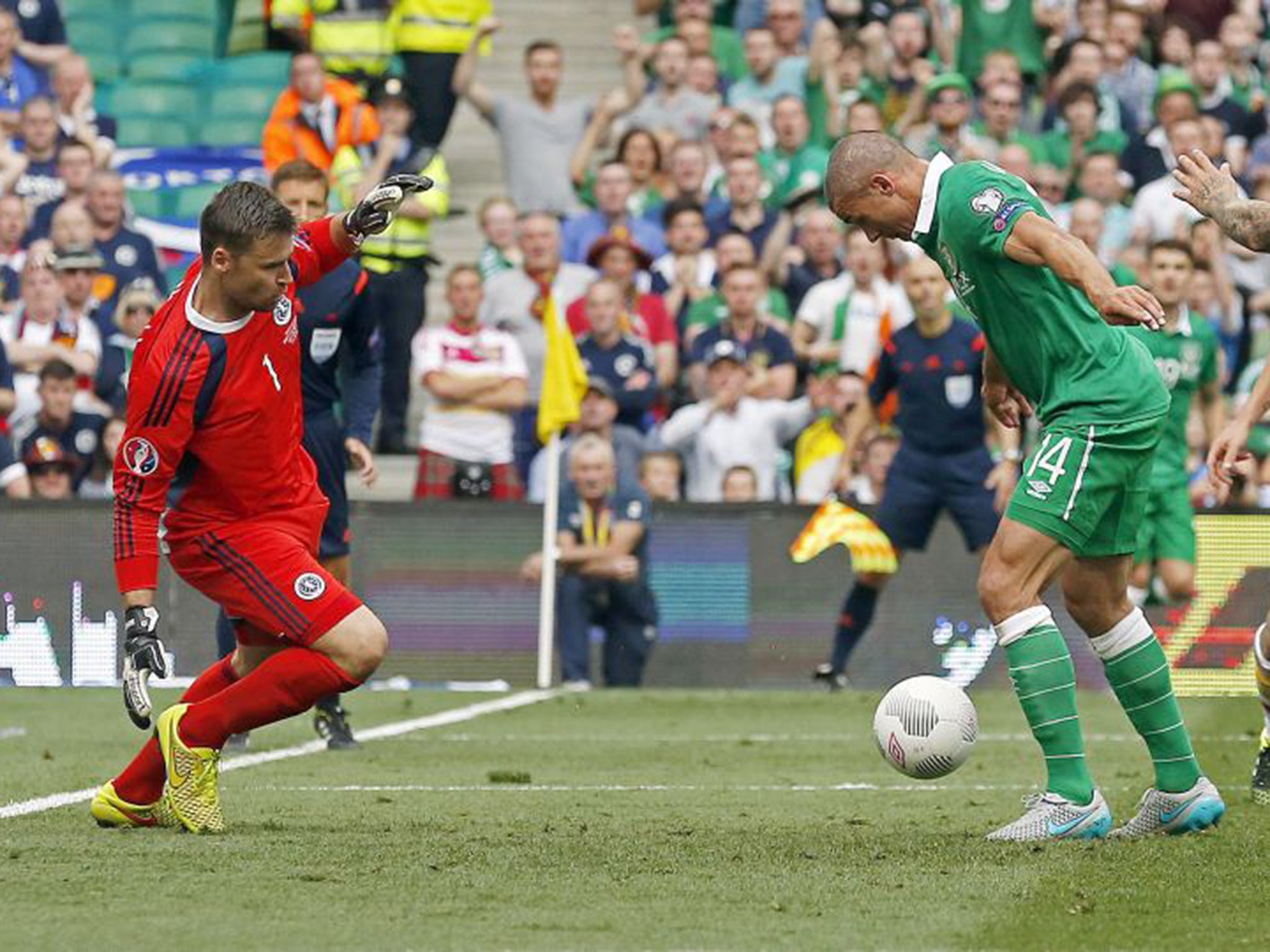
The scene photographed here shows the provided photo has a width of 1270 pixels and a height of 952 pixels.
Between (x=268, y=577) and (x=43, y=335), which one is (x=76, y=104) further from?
(x=268, y=577)

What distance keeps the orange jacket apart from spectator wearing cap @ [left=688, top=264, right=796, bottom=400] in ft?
9.68

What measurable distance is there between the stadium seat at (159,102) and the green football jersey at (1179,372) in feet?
35.6

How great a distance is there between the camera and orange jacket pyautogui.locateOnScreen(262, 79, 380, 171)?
1933 cm

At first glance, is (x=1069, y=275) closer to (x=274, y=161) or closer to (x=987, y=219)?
(x=987, y=219)

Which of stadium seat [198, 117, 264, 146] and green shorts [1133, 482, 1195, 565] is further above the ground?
stadium seat [198, 117, 264, 146]

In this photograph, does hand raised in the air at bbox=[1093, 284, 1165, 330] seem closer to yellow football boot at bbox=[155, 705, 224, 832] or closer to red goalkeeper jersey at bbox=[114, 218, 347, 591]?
red goalkeeper jersey at bbox=[114, 218, 347, 591]

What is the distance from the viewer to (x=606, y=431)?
17.3 m

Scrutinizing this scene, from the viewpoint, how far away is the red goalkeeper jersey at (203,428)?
8.03 m

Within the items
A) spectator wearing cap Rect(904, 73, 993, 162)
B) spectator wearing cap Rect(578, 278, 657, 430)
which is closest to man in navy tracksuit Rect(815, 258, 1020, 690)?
spectator wearing cap Rect(578, 278, 657, 430)

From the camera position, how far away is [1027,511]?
8062 millimetres

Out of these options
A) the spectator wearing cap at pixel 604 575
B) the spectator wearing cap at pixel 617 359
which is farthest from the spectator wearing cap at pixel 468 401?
the spectator wearing cap at pixel 604 575

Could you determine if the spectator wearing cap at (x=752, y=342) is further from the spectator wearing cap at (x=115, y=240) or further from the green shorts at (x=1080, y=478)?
the green shorts at (x=1080, y=478)

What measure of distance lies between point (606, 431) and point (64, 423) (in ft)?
12.1

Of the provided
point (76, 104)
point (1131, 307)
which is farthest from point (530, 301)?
point (1131, 307)
